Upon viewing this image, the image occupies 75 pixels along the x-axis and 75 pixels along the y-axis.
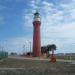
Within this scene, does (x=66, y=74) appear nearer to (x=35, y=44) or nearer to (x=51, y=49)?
(x=35, y=44)

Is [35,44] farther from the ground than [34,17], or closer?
closer

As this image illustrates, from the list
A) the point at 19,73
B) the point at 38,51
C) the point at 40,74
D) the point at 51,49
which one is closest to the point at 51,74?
the point at 40,74

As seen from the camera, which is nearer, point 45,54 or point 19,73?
point 19,73

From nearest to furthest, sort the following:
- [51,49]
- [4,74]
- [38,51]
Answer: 1. [4,74]
2. [38,51]
3. [51,49]

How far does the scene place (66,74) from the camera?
23281 millimetres

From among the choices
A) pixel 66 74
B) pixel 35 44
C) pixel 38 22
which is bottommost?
pixel 66 74

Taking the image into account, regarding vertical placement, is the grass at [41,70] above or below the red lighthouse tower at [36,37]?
below

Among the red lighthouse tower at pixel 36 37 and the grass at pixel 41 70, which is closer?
the grass at pixel 41 70

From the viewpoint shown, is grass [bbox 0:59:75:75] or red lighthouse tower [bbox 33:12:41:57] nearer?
grass [bbox 0:59:75:75]

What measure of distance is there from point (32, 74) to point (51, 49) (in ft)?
174

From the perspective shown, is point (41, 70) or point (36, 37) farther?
point (36, 37)

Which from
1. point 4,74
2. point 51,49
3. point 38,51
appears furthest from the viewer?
point 51,49

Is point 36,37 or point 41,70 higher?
point 36,37

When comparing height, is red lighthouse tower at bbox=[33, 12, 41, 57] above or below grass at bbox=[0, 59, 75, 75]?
above
